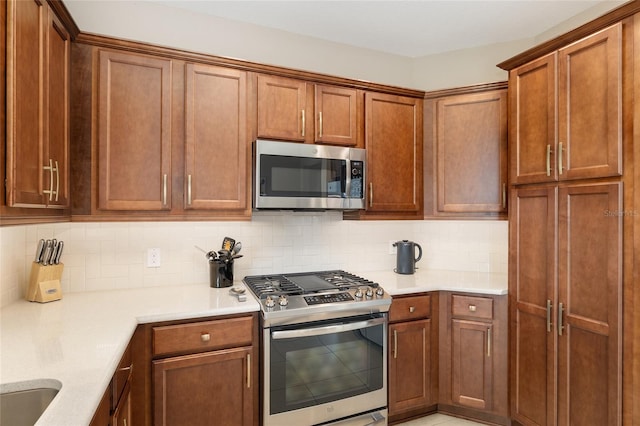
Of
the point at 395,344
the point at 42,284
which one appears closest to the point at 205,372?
the point at 42,284

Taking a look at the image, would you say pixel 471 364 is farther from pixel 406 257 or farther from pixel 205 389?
pixel 205 389

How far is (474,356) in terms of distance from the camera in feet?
7.75

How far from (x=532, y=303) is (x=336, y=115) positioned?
169 cm

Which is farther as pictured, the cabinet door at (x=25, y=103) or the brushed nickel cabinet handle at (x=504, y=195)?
the brushed nickel cabinet handle at (x=504, y=195)

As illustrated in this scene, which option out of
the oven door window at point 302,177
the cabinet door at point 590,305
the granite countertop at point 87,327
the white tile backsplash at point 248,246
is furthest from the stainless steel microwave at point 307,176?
the cabinet door at point 590,305

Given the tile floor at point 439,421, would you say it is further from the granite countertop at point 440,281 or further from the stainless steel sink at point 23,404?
the stainless steel sink at point 23,404

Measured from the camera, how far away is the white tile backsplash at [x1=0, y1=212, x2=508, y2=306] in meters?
2.06

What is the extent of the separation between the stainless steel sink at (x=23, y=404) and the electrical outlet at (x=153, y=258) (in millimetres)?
1276

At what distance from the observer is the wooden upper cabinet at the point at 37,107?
3.97 feet

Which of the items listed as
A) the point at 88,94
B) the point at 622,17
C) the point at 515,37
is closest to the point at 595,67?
the point at 622,17

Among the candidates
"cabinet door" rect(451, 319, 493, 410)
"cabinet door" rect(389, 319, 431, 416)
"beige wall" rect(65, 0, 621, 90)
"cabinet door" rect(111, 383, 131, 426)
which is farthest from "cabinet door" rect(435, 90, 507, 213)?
"cabinet door" rect(111, 383, 131, 426)

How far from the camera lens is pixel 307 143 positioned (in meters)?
2.35

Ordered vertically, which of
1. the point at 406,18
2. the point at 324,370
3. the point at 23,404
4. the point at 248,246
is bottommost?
the point at 324,370

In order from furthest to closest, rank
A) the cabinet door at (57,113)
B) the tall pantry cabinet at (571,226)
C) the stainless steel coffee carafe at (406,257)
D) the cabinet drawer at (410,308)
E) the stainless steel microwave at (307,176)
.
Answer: the stainless steel coffee carafe at (406,257) < the cabinet drawer at (410,308) < the stainless steel microwave at (307,176) < the tall pantry cabinet at (571,226) < the cabinet door at (57,113)
